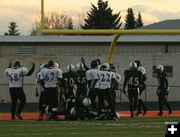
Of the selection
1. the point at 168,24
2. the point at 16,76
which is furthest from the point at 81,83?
the point at 168,24

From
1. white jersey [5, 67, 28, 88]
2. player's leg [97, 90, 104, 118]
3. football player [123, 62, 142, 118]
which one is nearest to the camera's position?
player's leg [97, 90, 104, 118]

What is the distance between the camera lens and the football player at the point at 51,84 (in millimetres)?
15047

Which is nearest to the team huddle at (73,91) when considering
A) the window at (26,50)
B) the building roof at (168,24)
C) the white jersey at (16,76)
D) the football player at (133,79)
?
the white jersey at (16,76)

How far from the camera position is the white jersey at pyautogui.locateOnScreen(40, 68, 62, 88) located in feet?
49.3

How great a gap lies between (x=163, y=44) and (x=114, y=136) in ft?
85.4

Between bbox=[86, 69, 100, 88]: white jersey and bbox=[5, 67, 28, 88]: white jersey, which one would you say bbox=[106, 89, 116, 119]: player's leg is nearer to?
bbox=[86, 69, 100, 88]: white jersey

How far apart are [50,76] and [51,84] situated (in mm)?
200

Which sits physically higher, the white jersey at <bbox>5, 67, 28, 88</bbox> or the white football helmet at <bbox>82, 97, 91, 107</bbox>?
the white jersey at <bbox>5, 67, 28, 88</bbox>

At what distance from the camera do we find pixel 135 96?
55.1ft

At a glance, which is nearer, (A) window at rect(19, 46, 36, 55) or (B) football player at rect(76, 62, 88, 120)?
(B) football player at rect(76, 62, 88, 120)

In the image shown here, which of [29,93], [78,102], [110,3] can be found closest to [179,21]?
[110,3]

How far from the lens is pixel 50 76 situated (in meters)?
15.1

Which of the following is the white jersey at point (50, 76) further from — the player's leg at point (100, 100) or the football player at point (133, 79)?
the football player at point (133, 79)

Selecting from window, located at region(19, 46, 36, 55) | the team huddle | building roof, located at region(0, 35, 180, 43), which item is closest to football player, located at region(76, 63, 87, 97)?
the team huddle
